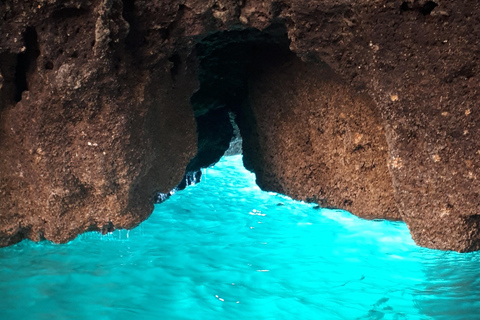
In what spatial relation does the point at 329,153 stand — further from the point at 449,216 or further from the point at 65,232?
the point at 65,232

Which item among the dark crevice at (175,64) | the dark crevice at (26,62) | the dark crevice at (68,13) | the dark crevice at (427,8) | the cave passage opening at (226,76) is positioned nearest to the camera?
the dark crevice at (427,8)

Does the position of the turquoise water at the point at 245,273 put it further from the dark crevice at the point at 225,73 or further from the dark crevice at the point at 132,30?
the dark crevice at the point at 132,30

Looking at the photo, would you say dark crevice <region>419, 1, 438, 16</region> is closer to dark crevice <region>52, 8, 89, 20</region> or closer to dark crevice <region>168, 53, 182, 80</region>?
dark crevice <region>168, 53, 182, 80</region>

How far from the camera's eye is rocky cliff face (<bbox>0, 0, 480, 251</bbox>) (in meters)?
2.71

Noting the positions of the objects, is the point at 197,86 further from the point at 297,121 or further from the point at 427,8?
the point at 427,8

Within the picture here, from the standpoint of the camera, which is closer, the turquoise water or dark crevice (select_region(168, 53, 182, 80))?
the turquoise water

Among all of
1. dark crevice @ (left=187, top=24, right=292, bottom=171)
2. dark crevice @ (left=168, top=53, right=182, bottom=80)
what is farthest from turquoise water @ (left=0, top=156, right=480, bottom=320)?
dark crevice @ (left=168, top=53, right=182, bottom=80)

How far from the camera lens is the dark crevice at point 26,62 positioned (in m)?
2.97

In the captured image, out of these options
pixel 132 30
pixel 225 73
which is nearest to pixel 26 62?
pixel 132 30

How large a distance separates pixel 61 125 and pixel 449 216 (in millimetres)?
2497

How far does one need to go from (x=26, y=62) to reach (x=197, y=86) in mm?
1176

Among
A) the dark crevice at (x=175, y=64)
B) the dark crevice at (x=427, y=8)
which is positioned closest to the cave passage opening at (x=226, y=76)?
the dark crevice at (x=175, y=64)

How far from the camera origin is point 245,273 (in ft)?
10.9

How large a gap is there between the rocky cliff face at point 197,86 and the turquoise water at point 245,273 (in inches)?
9.1
